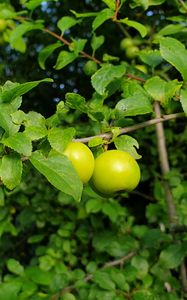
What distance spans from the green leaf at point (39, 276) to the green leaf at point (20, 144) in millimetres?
1090

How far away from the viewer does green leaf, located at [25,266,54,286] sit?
1881mm

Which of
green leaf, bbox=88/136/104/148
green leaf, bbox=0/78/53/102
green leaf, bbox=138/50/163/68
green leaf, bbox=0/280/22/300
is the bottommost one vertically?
green leaf, bbox=0/280/22/300

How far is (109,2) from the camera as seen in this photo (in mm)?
1381

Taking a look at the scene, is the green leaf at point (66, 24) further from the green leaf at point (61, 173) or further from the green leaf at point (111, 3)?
the green leaf at point (61, 173)

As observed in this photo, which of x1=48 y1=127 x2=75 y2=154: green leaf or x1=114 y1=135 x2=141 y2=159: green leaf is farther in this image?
x1=114 y1=135 x2=141 y2=159: green leaf

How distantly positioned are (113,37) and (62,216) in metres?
1.20

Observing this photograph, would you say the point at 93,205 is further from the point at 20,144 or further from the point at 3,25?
the point at 20,144

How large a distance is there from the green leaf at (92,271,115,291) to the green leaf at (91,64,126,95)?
2.18 feet

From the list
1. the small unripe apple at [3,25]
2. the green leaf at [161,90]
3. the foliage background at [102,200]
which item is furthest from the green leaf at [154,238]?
the small unripe apple at [3,25]

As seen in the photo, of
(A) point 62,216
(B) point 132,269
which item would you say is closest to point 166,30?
(B) point 132,269

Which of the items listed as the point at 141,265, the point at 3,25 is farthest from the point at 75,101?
the point at 3,25

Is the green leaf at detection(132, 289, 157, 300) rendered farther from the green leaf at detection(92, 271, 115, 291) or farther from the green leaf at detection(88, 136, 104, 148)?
the green leaf at detection(88, 136, 104, 148)

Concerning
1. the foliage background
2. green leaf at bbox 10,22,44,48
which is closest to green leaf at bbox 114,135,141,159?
the foliage background

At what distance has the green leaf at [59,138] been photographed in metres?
0.92
